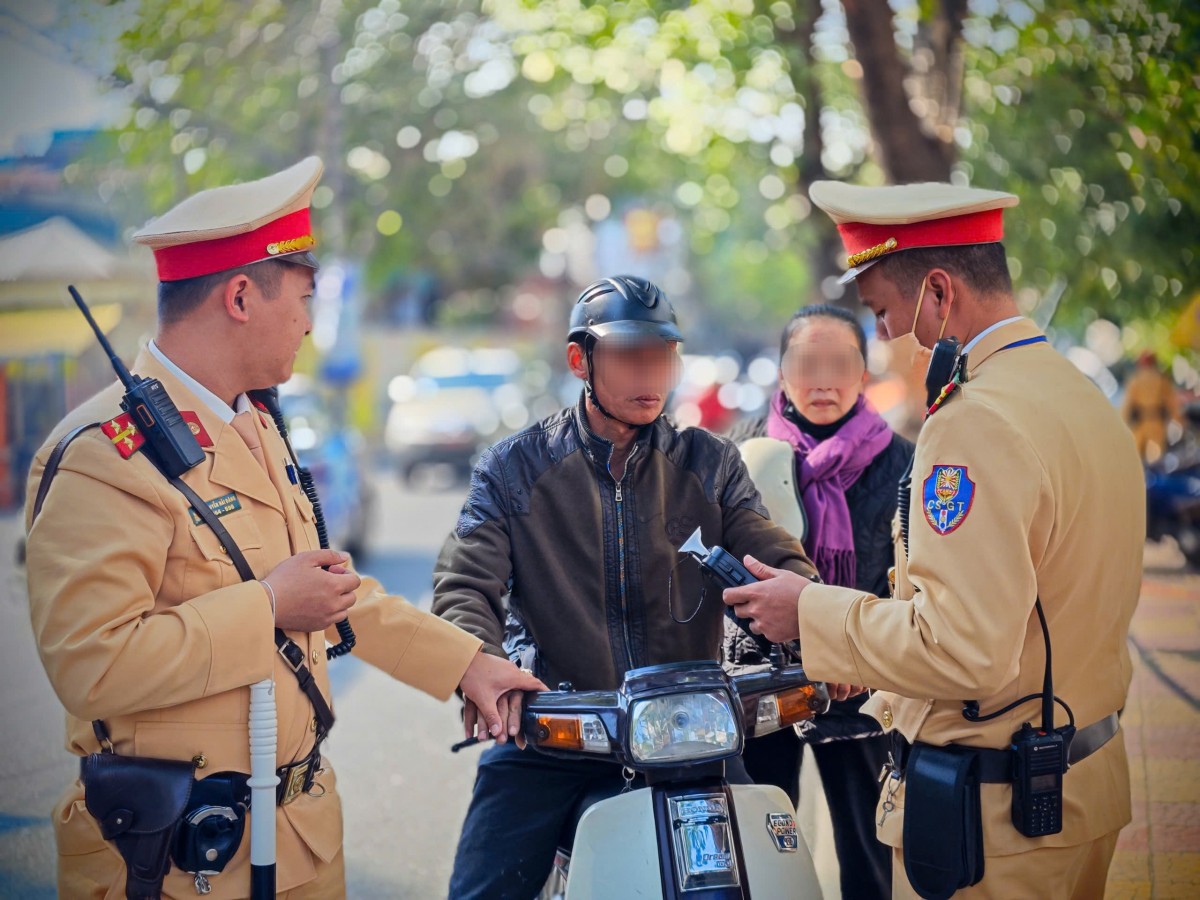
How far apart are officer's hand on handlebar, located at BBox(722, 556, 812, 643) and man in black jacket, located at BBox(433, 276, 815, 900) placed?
14.2 inches

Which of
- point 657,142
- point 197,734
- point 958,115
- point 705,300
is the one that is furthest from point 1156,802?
point 705,300

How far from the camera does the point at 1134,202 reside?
14055 mm

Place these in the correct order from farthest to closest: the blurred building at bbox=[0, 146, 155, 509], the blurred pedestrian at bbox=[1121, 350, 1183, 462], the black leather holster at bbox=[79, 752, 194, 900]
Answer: the blurred pedestrian at bbox=[1121, 350, 1183, 462], the blurred building at bbox=[0, 146, 155, 509], the black leather holster at bbox=[79, 752, 194, 900]

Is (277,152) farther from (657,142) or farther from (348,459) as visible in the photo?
(348,459)

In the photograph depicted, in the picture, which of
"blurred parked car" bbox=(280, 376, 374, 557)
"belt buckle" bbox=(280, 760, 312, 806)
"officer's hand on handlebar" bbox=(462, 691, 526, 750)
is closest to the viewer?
"belt buckle" bbox=(280, 760, 312, 806)

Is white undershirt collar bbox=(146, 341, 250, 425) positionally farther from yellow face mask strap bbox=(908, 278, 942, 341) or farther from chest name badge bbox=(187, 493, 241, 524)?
yellow face mask strap bbox=(908, 278, 942, 341)

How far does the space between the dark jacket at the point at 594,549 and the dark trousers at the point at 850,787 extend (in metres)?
0.69

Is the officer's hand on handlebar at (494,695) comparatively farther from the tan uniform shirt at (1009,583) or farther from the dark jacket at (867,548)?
the dark jacket at (867,548)

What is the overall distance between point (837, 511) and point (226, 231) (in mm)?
2111

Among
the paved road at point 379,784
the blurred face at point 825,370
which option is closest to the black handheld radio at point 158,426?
the blurred face at point 825,370

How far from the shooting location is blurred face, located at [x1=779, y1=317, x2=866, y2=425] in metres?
4.05

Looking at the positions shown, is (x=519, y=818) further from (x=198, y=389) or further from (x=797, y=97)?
(x=797, y=97)

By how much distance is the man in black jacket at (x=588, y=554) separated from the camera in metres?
3.12

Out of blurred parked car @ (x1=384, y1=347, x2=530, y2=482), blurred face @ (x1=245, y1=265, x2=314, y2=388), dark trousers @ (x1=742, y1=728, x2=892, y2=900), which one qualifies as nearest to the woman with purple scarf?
dark trousers @ (x1=742, y1=728, x2=892, y2=900)
